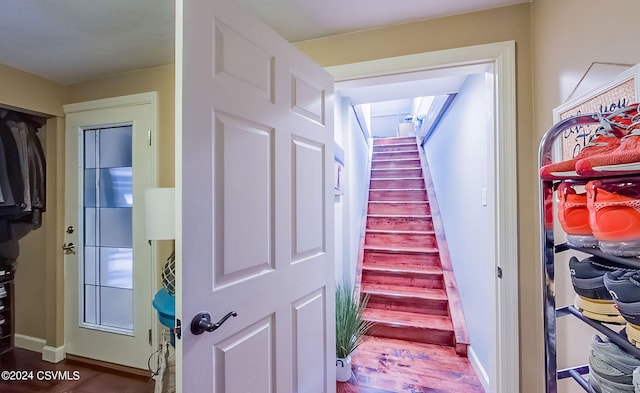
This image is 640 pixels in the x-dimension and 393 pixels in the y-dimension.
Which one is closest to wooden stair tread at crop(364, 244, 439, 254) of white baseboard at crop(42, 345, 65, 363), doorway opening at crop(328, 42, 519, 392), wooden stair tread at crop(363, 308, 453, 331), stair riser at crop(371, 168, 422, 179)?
wooden stair tread at crop(363, 308, 453, 331)

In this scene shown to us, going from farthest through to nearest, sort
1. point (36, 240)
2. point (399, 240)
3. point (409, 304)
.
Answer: point (399, 240) → point (409, 304) → point (36, 240)

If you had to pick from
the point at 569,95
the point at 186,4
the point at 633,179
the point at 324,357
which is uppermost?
the point at 186,4

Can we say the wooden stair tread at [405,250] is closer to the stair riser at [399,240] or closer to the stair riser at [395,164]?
the stair riser at [399,240]

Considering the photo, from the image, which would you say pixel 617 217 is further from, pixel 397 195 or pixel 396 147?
pixel 396 147

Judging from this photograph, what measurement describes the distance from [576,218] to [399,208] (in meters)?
3.48

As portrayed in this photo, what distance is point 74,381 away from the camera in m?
2.18

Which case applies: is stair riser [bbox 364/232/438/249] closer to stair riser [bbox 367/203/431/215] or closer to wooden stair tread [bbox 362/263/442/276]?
wooden stair tread [bbox 362/263/442/276]

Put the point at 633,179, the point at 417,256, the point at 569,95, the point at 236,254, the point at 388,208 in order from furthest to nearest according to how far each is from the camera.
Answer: the point at 388,208 < the point at 417,256 < the point at 569,95 < the point at 236,254 < the point at 633,179

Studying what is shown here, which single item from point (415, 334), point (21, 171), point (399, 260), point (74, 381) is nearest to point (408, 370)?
point (415, 334)

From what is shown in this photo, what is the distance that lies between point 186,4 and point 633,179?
1152 millimetres

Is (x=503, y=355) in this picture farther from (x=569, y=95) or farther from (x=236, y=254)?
(x=236, y=254)

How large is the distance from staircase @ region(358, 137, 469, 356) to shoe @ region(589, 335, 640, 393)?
75.1 inches

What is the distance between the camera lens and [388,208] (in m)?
4.20

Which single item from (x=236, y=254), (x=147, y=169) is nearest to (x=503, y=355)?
(x=236, y=254)
